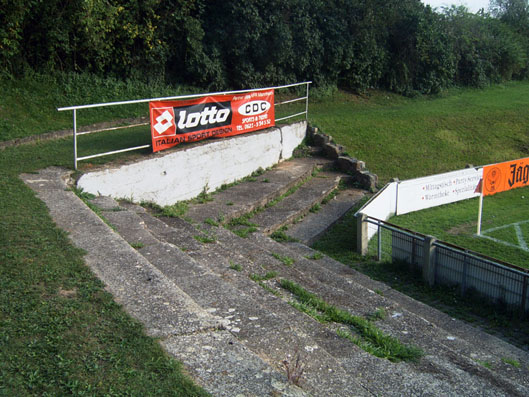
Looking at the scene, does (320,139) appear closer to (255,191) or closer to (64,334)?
(255,191)

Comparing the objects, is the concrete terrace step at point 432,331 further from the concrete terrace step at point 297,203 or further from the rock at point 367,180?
the rock at point 367,180

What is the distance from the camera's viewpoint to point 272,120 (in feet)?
54.5

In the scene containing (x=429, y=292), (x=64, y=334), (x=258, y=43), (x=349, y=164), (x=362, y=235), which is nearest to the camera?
(x=64, y=334)

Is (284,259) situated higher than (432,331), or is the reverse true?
(284,259)

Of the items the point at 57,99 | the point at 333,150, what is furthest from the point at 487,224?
the point at 57,99

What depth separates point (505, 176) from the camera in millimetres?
16688

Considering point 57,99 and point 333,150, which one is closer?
point 57,99

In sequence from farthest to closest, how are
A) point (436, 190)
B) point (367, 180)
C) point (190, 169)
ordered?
point (367, 180) → point (436, 190) → point (190, 169)

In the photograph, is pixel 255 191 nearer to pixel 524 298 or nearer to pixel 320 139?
pixel 320 139

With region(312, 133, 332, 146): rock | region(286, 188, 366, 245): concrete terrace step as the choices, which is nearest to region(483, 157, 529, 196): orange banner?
region(286, 188, 366, 245): concrete terrace step

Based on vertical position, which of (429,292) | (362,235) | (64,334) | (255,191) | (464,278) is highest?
(64,334)

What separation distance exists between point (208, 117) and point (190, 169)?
5.13ft

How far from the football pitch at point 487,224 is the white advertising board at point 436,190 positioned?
0.20 metres

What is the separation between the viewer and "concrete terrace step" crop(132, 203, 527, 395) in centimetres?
510
